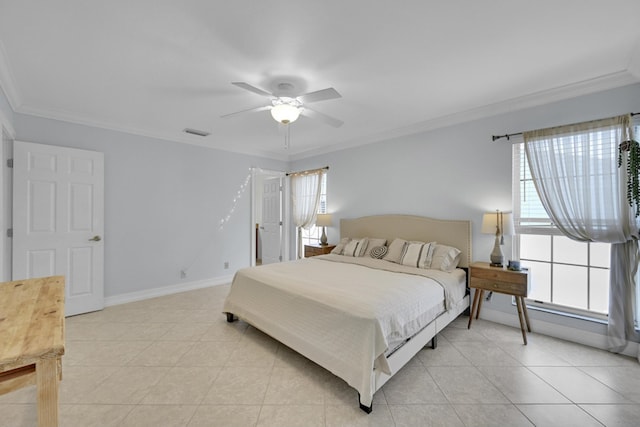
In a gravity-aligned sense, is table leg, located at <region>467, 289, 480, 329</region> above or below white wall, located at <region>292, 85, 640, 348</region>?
below

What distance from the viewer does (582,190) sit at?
8.21 ft

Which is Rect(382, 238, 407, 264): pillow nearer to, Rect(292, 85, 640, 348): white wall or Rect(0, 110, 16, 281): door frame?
Rect(292, 85, 640, 348): white wall

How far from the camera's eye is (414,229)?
3.68 metres

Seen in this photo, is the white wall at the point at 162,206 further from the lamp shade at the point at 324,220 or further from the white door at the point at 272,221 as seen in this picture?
the lamp shade at the point at 324,220

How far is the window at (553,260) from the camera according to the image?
8.38 ft

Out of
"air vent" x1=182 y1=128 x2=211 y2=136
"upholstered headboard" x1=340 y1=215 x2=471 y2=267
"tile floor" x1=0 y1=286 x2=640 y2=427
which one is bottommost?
"tile floor" x1=0 y1=286 x2=640 y2=427

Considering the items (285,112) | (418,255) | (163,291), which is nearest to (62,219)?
(163,291)

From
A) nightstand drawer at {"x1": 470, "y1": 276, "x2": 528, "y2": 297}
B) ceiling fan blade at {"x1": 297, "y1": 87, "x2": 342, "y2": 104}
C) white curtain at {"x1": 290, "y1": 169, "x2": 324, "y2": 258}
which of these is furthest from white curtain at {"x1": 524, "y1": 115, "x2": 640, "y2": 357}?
white curtain at {"x1": 290, "y1": 169, "x2": 324, "y2": 258}

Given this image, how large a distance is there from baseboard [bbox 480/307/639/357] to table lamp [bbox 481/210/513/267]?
0.67m

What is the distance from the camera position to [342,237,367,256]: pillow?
12.7 feet

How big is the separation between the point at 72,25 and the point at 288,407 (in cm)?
293

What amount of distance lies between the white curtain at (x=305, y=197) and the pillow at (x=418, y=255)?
2229 mm

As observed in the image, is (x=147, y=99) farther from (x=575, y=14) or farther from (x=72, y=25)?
(x=575, y=14)

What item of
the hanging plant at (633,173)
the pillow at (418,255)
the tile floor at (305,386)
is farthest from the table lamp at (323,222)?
the hanging plant at (633,173)
